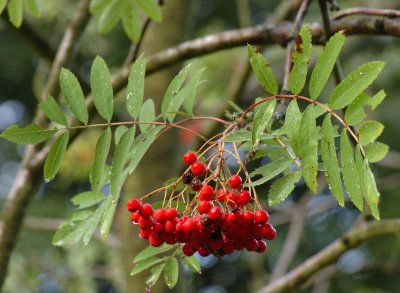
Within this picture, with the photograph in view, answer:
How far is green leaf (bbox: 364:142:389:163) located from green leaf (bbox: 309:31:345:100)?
14 centimetres

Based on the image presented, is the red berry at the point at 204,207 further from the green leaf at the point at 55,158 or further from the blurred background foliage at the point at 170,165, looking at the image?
the blurred background foliage at the point at 170,165

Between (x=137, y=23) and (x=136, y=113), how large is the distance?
0.84 m

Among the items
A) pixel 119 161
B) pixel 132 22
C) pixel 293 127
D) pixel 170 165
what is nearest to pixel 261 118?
pixel 293 127

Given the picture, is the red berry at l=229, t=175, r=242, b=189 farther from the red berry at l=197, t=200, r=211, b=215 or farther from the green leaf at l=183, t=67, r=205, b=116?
the green leaf at l=183, t=67, r=205, b=116

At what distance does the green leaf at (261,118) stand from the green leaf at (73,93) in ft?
1.20

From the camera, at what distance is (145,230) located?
1.20 m

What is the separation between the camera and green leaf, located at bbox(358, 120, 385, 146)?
3.55 ft

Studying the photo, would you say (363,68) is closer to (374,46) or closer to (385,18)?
(385,18)

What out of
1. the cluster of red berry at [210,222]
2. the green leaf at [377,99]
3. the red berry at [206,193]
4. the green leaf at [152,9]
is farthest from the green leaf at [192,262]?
the green leaf at [152,9]

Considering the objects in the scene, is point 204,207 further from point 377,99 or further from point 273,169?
point 377,99

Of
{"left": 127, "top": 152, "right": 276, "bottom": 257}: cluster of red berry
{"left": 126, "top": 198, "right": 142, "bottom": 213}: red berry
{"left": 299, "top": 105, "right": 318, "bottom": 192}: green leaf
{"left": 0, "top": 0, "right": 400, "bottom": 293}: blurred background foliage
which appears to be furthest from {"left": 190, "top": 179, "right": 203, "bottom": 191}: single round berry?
{"left": 0, "top": 0, "right": 400, "bottom": 293}: blurred background foliage

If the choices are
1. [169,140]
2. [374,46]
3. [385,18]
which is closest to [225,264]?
[374,46]

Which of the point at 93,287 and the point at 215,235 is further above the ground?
the point at 215,235

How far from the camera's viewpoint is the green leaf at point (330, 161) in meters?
1.07
